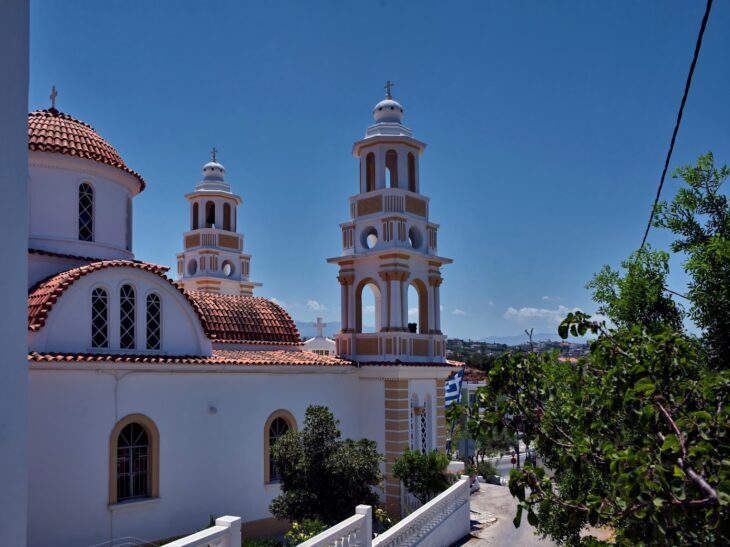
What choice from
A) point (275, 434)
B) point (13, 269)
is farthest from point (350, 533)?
point (13, 269)

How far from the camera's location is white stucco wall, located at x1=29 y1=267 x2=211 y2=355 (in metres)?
11.5

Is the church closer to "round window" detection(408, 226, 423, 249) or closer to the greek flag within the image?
"round window" detection(408, 226, 423, 249)

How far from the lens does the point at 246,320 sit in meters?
17.8

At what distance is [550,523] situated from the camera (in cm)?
849

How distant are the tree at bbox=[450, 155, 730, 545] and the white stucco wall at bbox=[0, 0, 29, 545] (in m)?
3.69

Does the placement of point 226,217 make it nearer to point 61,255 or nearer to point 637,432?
point 61,255

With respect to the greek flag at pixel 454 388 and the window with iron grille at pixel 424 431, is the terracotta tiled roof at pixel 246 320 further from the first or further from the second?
the greek flag at pixel 454 388

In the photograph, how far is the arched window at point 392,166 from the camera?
720 inches

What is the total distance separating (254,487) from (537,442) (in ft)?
33.3

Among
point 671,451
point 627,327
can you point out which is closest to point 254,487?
point 627,327

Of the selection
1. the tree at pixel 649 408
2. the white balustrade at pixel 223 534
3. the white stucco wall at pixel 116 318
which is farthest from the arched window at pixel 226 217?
the tree at pixel 649 408

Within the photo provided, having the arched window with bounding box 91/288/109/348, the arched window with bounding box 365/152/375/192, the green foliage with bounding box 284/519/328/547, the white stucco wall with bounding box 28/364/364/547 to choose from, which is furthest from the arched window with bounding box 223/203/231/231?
the green foliage with bounding box 284/519/328/547

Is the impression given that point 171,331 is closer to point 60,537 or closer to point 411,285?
point 60,537

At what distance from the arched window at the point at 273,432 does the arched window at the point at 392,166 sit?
24.4ft
